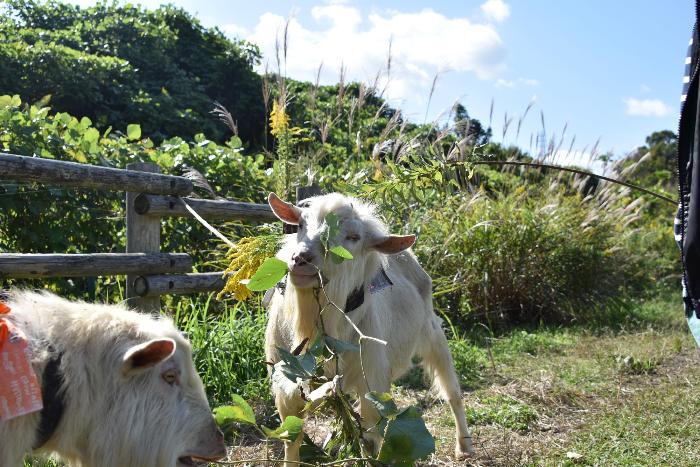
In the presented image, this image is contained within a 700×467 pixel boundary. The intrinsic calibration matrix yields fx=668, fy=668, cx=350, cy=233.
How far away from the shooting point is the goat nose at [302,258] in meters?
3.52

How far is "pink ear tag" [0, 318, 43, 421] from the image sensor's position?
7.64ft

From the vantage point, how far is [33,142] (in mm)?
5922

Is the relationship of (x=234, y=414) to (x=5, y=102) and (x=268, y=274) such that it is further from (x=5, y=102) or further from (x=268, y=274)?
(x=5, y=102)

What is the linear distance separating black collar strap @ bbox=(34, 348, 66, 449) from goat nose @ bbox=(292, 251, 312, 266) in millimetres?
1291

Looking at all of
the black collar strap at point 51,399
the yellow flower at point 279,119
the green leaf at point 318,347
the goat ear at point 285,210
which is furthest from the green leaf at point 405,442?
the yellow flower at point 279,119

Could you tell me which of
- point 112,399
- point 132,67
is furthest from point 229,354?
point 132,67

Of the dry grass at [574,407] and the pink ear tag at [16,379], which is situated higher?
the pink ear tag at [16,379]

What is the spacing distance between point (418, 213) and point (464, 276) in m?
1.36

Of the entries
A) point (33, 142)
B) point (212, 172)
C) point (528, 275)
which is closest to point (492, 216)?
point (528, 275)

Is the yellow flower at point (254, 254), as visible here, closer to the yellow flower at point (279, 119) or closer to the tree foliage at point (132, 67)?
the yellow flower at point (279, 119)

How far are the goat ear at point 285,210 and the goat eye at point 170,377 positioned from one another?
1.48m

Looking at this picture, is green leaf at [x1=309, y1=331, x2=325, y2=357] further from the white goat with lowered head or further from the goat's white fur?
the goat's white fur

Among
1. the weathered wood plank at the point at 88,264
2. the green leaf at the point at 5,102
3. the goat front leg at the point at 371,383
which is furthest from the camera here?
the green leaf at the point at 5,102

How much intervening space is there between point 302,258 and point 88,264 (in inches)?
80.1
